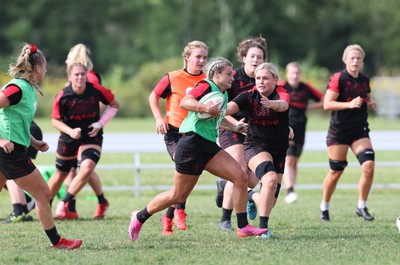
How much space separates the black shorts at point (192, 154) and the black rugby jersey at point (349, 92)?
10.0ft

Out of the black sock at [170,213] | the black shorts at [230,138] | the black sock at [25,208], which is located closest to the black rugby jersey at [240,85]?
the black shorts at [230,138]

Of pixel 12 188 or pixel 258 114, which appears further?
pixel 12 188

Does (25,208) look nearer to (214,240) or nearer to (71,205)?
(71,205)

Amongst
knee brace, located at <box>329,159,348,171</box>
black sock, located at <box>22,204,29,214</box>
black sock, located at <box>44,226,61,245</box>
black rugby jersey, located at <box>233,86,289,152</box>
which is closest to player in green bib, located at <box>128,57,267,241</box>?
black rugby jersey, located at <box>233,86,289,152</box>

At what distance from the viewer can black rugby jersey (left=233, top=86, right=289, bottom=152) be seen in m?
8.80

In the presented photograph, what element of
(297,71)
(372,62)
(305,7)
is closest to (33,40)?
(305,7)

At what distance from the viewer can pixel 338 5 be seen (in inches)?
2857

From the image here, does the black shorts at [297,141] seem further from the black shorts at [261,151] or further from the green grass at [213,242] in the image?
the black shorts at [261,151]

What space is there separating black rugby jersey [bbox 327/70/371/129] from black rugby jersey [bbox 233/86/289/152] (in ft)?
6.66

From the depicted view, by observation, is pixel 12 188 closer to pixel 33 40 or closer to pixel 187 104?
pixel 187 104

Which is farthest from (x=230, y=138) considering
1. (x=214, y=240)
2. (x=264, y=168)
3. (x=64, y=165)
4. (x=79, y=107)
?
(x=64, y=165)

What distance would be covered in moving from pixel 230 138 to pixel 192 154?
5.43 ft

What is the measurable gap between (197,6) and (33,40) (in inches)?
545

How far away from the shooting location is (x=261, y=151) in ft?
29.2
